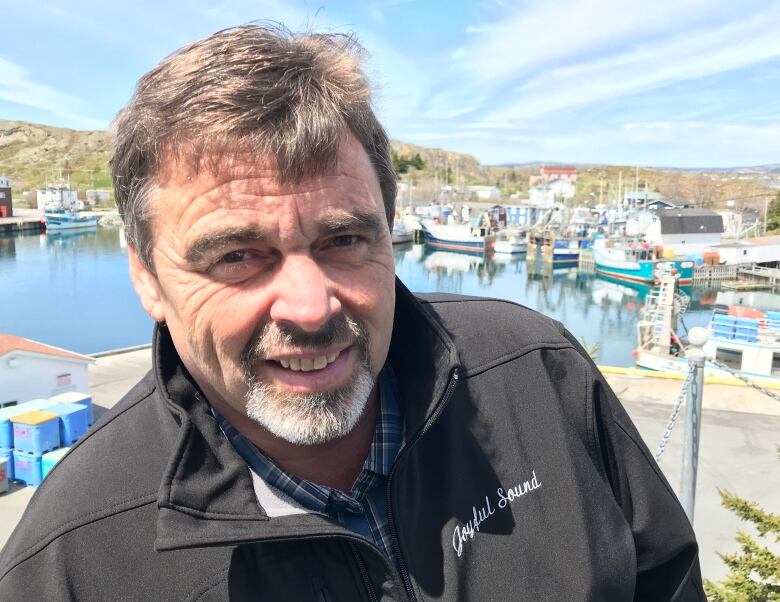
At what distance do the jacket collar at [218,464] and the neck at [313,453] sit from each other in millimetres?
69

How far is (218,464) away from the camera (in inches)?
34.9

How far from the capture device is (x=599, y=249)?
29.9 meters

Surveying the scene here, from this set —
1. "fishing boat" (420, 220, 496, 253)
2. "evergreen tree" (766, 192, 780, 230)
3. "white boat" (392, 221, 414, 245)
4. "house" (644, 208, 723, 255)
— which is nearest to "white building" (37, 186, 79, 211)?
"white boat" (392, 221, 414, 245)

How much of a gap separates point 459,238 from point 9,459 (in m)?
34.6

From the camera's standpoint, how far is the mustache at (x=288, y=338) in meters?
0.88

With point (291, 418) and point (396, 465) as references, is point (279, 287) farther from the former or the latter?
point (396, 465)

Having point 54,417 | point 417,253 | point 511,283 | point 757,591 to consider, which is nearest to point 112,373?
point 54,417

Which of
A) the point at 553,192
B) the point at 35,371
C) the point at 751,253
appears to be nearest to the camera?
the point at 35,371

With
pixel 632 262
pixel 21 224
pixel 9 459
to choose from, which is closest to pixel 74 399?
pixel 9 459

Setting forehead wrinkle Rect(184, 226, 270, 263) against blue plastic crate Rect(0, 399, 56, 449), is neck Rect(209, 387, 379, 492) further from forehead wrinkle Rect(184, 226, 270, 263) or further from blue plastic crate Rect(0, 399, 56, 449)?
blue plastic crate Rect(0, 399, 56, 449)

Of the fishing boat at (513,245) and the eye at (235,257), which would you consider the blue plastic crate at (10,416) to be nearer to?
the eye at (235,257)

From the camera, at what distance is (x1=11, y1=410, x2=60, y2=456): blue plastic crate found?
526 centimetres

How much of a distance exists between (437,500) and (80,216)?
1960 inches

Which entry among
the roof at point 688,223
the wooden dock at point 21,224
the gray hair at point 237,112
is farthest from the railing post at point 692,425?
the wooden dock at point 21,224
